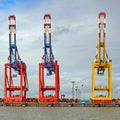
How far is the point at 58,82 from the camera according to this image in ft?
376

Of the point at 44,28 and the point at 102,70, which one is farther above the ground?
the point at 44,28

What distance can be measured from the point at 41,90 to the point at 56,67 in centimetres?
613

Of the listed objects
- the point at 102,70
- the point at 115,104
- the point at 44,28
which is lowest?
the point at 115,104

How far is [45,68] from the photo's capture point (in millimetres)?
116500

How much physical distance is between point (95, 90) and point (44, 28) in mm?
18616

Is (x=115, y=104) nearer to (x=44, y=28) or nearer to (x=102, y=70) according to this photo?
(x=102, y=70)
